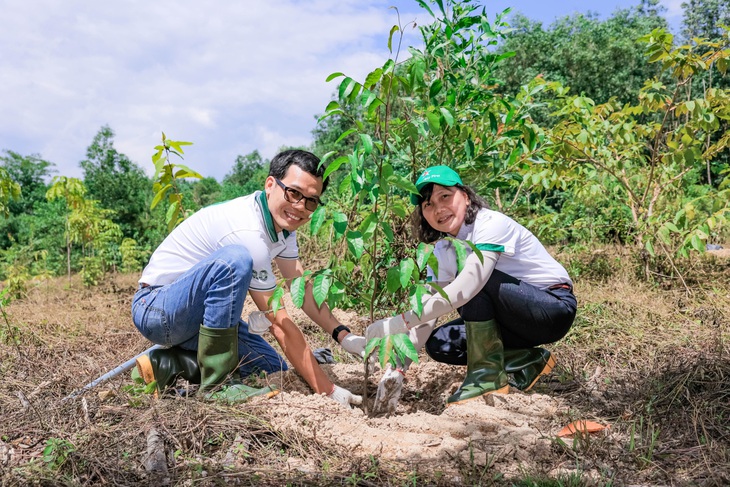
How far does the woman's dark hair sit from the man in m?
0.44

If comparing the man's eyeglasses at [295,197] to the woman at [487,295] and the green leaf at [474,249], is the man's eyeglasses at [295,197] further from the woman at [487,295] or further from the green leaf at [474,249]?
the green leaf at [474,249]

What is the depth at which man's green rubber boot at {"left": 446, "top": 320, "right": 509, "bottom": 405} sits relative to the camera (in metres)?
2.47

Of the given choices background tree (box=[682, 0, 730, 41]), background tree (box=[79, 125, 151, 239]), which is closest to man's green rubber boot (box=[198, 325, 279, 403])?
background tree (box=[79, 125, 151, 239])

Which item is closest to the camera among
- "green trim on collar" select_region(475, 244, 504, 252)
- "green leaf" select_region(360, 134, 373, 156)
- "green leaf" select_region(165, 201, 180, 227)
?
"green leaf" select_region(360, 134, 373, 156)

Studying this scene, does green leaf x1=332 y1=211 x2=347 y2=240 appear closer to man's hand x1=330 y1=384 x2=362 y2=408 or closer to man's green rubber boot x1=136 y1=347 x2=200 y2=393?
man's hand x1=330 y1=384 x2=362 y2=408

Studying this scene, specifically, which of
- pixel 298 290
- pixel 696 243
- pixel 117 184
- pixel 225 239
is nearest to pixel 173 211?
pixel 225 239

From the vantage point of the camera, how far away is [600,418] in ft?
7.49

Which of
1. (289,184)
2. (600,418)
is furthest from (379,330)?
(600,418)

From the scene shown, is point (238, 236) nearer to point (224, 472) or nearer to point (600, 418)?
point (224, 472)

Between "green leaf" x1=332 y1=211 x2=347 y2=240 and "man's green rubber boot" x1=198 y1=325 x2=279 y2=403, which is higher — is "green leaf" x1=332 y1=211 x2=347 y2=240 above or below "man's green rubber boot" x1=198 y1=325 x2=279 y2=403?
above

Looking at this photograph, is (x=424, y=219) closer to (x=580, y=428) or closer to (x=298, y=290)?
(x=298, y=290)

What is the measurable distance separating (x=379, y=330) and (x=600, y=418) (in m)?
0.92

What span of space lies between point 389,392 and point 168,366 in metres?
0.96

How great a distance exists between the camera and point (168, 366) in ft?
8.41
